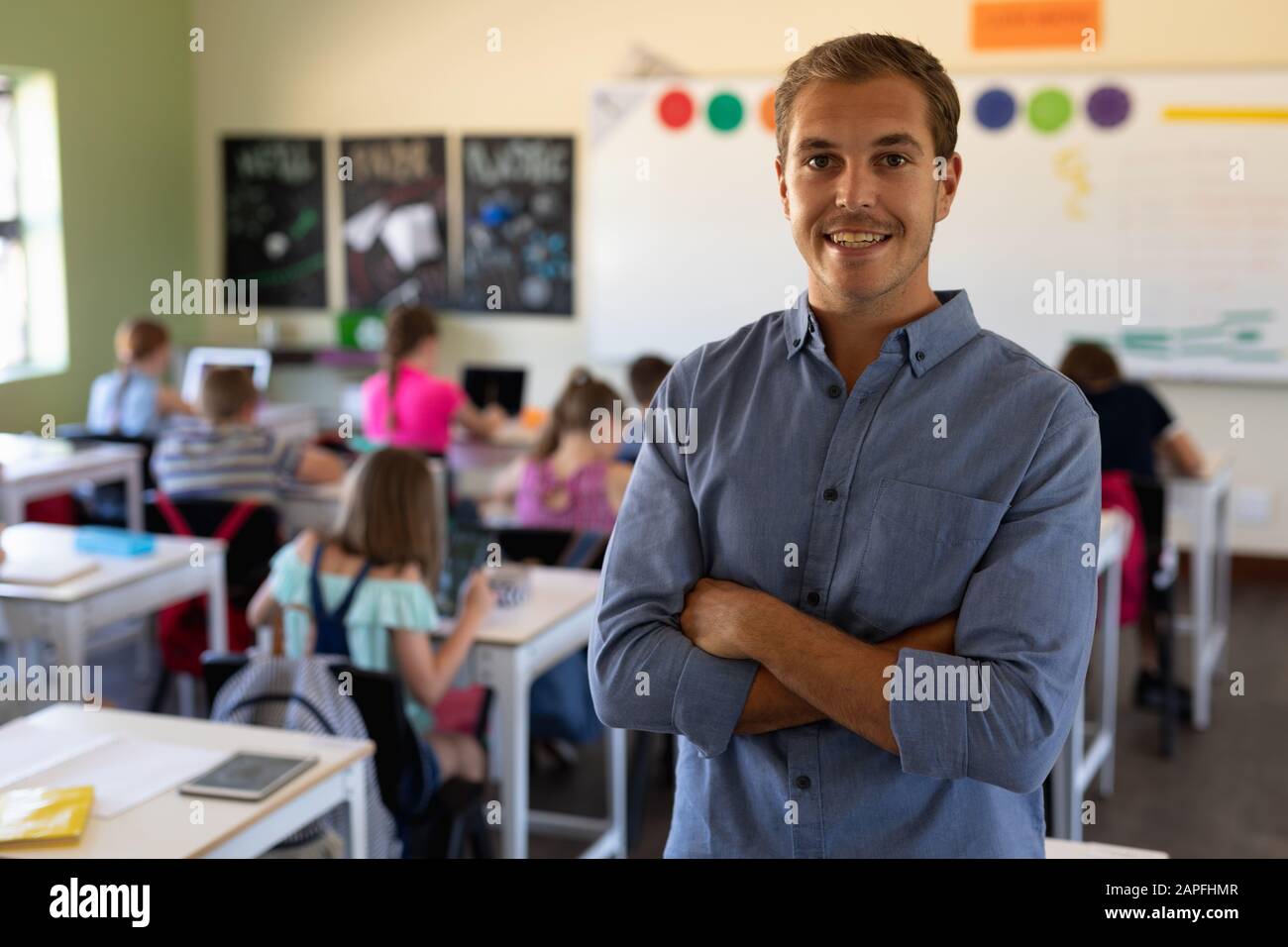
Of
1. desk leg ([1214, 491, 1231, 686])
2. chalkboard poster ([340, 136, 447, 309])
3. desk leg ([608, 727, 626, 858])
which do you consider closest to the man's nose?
desk leg ([608, 727, 626, 858])

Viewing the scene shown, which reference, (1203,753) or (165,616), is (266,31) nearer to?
(165,616)

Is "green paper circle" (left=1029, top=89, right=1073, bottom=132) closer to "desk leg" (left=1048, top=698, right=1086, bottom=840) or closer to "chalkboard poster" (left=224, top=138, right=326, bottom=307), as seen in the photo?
"desk leg" (left=1048, top=698, right=1086, bottom=840)

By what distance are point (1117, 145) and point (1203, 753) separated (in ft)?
9.97

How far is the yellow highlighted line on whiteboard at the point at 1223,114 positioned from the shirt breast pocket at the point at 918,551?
555cm

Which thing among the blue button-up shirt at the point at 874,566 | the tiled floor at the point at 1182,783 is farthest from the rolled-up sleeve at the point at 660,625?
the tiled floor at the point at 1182,783

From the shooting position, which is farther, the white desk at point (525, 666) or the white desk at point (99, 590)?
the white desk at point (99, 590)

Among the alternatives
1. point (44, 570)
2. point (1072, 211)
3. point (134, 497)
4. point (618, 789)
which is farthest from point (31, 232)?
point (1072, 211)

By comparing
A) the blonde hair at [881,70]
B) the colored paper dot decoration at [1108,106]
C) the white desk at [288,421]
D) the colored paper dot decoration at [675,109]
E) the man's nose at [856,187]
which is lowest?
the white desk at [288,421]

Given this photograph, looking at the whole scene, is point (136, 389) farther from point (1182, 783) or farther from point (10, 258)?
point (1182, 783)

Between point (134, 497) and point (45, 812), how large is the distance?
359cm

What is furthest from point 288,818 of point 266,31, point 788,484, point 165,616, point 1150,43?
point 266,31

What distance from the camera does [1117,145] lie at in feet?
20.8

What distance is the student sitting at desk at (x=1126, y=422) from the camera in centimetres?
450

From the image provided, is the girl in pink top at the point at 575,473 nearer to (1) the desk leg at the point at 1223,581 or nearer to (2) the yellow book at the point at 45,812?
(2) the yellow book at the point at 45,812
